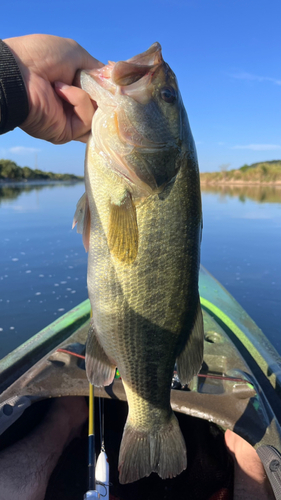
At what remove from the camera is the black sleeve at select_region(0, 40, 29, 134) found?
1.46m

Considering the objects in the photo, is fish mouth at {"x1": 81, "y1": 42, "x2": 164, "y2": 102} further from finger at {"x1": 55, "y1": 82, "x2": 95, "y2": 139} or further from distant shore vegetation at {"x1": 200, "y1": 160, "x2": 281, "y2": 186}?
A: distant shore vegetation at {"x1": 200, "y1": 160, "x2": 281, "y2": 186}

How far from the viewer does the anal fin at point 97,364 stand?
1.71 m

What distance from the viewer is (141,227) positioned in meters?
1.54

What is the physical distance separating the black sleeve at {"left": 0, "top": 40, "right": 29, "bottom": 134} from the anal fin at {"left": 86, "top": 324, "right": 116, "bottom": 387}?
1.15 m

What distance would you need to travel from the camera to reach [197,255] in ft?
5.57

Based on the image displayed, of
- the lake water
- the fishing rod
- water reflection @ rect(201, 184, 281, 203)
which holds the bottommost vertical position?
the lake water

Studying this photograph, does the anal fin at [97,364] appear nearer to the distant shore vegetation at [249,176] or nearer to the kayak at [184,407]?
the kayak at [184,407]

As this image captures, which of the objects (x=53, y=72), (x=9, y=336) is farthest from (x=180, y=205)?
(x=9, y=336)

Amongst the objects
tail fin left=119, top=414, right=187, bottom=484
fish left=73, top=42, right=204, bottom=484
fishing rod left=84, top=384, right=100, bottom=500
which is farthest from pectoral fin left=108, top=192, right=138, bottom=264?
fishing rod left=84, top=384, right=100, bottom=500

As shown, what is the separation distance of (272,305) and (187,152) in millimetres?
5385

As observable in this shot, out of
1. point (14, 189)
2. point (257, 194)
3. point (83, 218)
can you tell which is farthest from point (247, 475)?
point (14, 189)

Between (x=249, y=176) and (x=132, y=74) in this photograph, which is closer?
(x=132, y=74)

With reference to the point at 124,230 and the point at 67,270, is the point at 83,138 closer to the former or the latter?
the point at 124,230

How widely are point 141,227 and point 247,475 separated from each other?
194 centimetres
